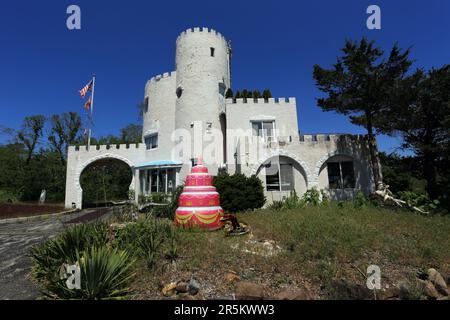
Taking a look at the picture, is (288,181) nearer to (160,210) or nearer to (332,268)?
(160,210)

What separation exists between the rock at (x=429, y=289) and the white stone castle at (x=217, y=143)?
9.30 m

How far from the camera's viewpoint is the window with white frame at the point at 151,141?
19.3 m

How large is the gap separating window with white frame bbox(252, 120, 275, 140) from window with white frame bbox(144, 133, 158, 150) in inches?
342

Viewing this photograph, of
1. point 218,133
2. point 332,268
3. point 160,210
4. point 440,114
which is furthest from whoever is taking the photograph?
point 218,133

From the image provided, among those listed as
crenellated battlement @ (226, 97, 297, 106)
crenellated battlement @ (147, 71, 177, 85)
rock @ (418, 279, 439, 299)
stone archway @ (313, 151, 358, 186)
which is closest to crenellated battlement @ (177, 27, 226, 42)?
crenellated battlement @ (147, 71, 177, 85)

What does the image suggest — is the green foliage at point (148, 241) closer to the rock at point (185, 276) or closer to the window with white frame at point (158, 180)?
the rock at point (185, 276)

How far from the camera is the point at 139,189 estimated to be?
1828 cm

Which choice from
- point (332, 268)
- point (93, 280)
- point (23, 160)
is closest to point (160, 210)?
point (93, 280)

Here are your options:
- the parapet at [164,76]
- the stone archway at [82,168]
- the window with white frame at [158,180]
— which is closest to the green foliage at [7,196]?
the stone archway at [82,168]

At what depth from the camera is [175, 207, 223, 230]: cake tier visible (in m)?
7.50

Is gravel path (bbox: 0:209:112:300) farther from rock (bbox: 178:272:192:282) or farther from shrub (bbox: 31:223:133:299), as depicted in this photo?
rock (bbox: 178:272:192:282)
